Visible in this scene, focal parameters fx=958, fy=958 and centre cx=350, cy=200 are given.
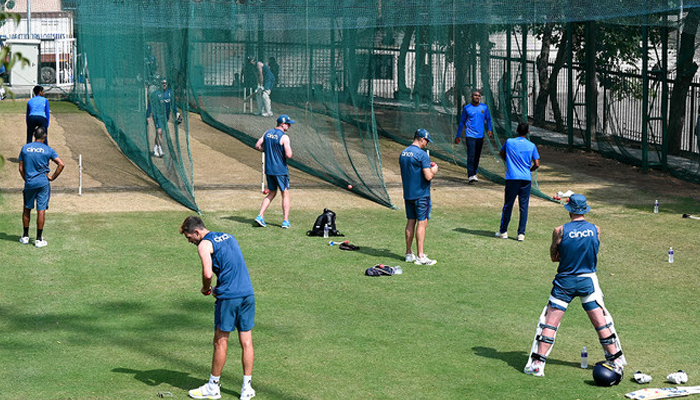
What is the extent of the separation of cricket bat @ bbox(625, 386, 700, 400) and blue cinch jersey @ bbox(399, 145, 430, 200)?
5.32 meters

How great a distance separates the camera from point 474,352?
9680mm

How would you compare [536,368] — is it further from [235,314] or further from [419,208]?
[419,208]

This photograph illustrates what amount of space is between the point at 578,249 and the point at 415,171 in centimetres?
459

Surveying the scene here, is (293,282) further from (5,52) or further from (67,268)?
(5,52)

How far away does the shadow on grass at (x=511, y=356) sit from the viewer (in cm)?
938

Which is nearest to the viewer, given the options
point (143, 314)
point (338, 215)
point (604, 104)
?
point (143, 314)

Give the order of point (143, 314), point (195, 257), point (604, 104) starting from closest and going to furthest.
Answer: point (143, 314), point (195, 257), point (604, 104)

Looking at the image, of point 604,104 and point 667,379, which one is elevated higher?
point 604,104

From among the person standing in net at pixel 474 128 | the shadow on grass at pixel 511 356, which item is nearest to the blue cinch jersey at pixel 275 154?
the person standing in net at pixel 474 128

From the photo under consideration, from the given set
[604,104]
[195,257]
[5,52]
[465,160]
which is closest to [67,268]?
[195,257]

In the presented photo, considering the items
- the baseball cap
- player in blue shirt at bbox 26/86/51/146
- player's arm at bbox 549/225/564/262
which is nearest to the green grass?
player's arm at bbox 549/225/564/262

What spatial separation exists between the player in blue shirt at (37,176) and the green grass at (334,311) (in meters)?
0.45

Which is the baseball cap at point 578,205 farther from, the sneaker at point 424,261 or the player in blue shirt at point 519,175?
the player in blue shirt at point 519,175

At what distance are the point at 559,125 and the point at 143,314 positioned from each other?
52.8 feet
